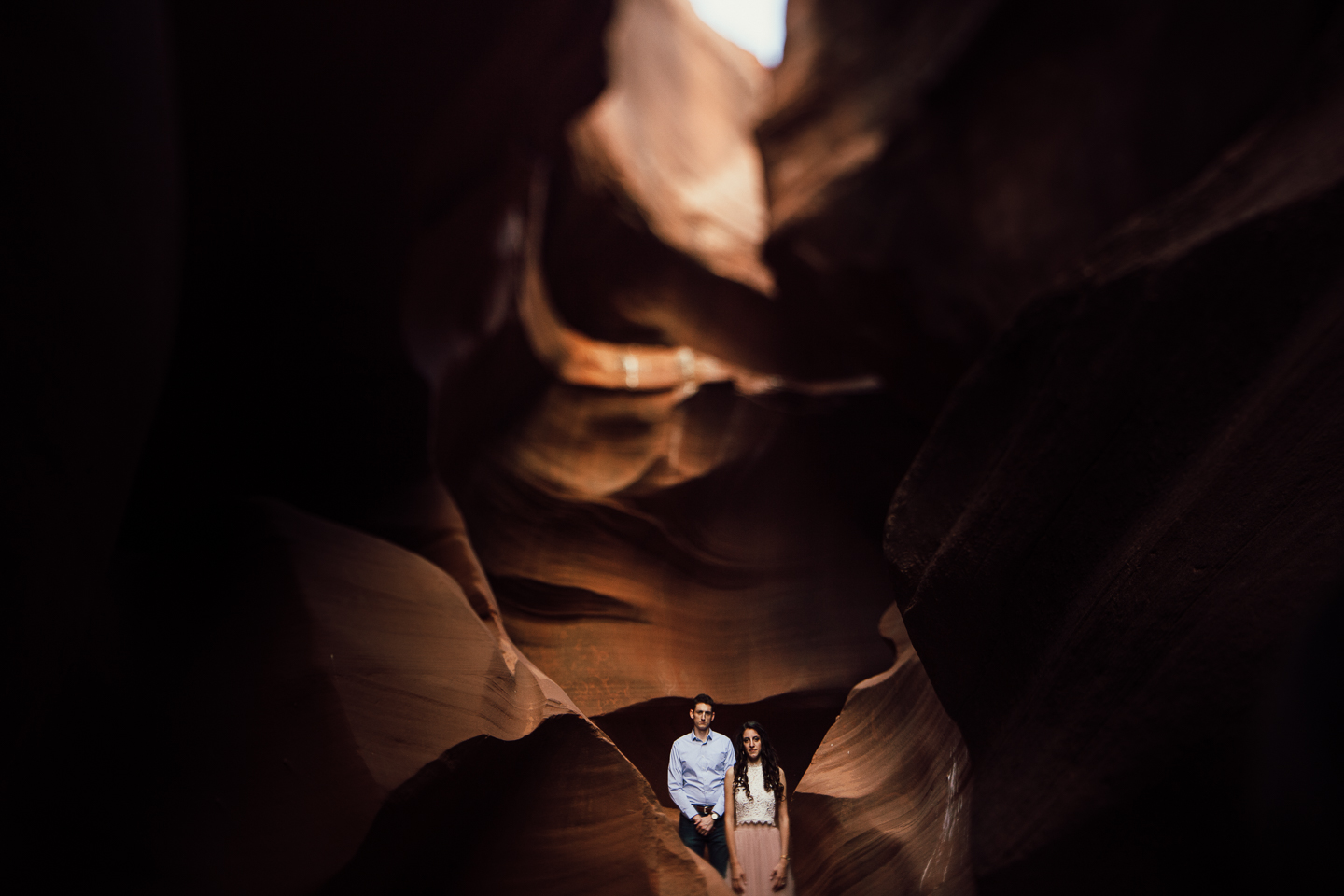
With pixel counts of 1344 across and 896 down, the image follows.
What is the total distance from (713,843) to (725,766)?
36 cm

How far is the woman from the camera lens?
3893 millimetres

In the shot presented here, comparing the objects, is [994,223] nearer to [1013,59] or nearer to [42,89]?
[1013,59]

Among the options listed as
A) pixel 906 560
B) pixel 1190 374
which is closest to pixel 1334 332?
pixel 1190 374

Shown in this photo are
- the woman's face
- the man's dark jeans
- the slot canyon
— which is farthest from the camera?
the woman's face

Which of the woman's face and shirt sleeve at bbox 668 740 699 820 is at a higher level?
the woman's face

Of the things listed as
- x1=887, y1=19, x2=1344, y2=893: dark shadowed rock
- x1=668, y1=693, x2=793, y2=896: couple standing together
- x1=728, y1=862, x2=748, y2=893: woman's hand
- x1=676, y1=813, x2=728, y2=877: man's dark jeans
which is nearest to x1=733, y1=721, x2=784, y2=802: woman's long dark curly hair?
x1=668, y1=693, x2=793, y2=896: couple standing together

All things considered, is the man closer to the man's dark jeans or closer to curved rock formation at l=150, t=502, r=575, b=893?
the man's dark jeans

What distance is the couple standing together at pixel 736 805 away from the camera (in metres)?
3.94

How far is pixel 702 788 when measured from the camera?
417 cm

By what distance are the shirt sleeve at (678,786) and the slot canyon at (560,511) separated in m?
A: 0.15

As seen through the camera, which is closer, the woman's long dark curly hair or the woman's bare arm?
the woman's bare arm

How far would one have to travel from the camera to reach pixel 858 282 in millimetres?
10109

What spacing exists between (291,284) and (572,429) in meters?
2.97

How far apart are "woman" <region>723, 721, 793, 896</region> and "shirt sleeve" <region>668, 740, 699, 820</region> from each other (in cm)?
19
